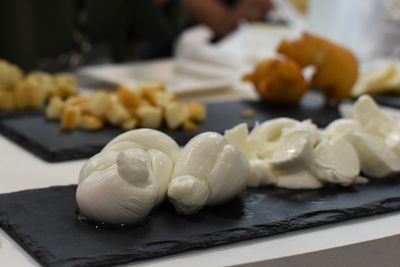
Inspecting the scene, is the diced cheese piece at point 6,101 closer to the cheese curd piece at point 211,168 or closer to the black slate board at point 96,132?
Result: the black slate board at point 96,132

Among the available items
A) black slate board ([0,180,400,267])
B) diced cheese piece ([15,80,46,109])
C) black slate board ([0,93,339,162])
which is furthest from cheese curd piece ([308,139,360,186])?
diced cheese piece ([15,80,46,109])

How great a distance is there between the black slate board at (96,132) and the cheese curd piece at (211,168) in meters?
0.26

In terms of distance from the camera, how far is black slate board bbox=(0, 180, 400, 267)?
59 cm

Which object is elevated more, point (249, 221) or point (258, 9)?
point (249, 221)

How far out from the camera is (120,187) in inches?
24.6

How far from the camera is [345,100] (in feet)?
4.33

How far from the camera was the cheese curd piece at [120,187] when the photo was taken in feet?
2.06

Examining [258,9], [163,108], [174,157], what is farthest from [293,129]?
[258,9]

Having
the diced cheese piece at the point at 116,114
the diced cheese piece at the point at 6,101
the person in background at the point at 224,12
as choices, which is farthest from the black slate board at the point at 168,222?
the person in background at the point at 224,12

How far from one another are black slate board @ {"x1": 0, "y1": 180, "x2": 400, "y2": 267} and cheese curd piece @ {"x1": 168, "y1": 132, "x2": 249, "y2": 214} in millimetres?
16

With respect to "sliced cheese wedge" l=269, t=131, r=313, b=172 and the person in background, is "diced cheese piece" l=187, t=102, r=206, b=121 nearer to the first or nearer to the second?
"sliced cheese wedge" l=269, t=131, r=313, b=172

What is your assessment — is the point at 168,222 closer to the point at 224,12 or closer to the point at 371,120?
the point at 371,120

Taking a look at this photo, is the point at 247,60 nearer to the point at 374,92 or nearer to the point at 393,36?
the point at 393,36

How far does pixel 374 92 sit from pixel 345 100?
3.0 inches
